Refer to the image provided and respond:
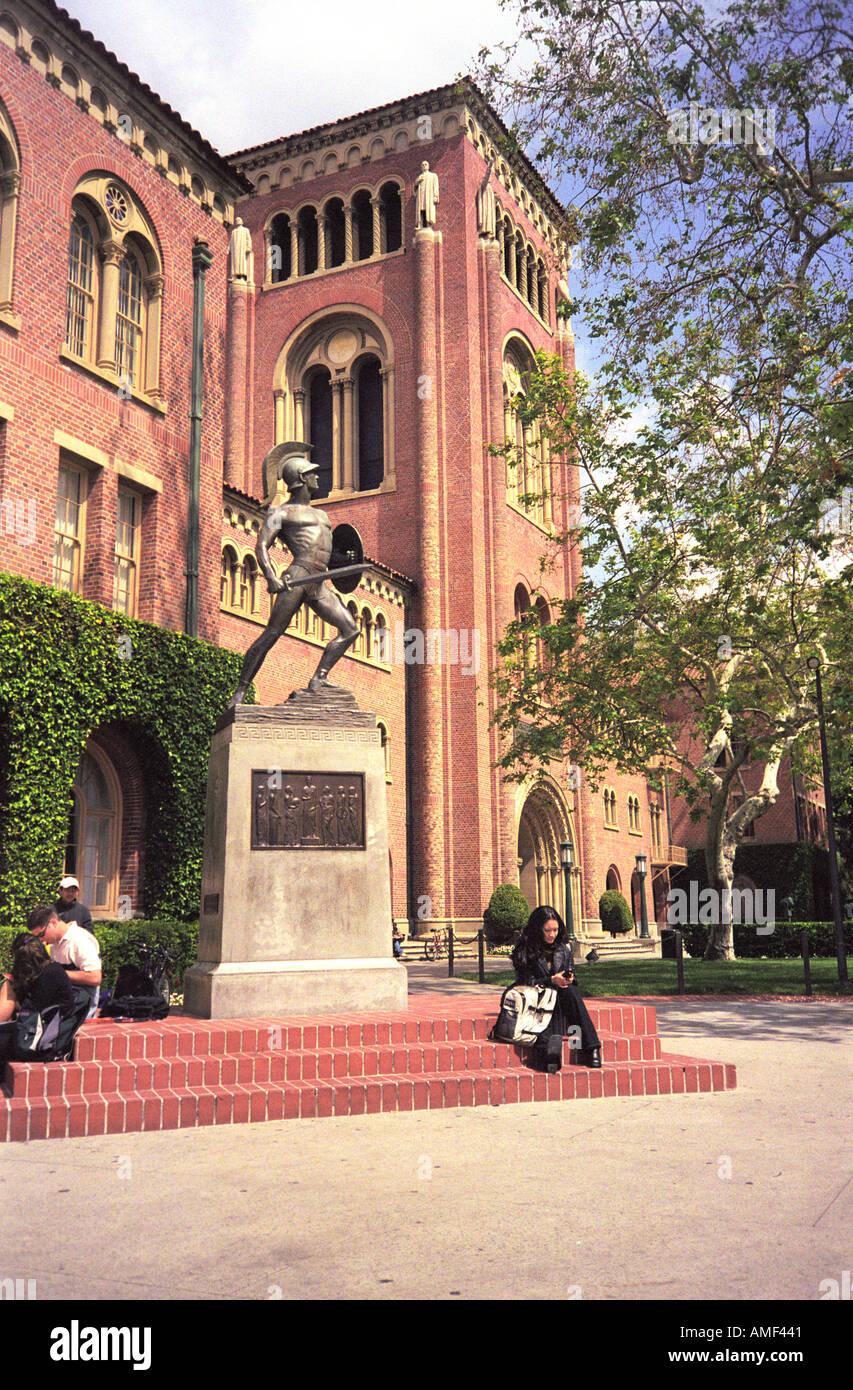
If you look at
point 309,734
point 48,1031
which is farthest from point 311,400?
point 48,1031

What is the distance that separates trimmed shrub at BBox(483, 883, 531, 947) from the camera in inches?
1167

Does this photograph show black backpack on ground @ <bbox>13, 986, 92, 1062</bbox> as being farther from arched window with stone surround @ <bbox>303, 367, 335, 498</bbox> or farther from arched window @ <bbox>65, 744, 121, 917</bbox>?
arched window with stone surround @ <bbox>303, 367, 335, 498</bbox>

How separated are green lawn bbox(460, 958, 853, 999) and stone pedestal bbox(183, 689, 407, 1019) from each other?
7.47 m

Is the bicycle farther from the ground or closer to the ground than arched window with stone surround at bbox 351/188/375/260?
closer to the ground

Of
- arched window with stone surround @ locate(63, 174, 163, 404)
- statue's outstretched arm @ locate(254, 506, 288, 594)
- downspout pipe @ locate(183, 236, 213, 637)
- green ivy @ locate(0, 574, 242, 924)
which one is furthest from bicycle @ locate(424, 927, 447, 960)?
statue's outstretched arm @ locate(254, 506, 288, 594)

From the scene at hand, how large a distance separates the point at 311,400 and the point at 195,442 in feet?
58.7

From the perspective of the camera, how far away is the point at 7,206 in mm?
16234

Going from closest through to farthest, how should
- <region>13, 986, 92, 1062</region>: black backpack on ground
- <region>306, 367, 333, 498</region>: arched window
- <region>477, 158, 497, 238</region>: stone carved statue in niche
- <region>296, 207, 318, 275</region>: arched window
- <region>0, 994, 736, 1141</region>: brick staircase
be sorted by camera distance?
1. <region>0, 994, 736, 1141</region>: brick staircase
2. <region>13, 986, 92, 1062</region>: black backpack on ground
3. <region>477, 158, 497, 238</region>: stone carved statue in niche
4. <region>306, 367, 333, 498</region>: arched window
5. <region>296, 207, 318, 275</region>: arched window

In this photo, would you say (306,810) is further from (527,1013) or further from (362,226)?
(362,226)

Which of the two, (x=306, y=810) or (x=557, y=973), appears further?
(x=306, y=810)

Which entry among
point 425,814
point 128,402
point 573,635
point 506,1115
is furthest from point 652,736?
point 506,1115

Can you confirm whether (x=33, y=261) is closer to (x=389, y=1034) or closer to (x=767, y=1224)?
(x=389, y=1034)

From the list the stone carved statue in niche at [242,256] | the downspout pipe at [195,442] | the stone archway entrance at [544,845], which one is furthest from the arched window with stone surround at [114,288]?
the stone archway entrance at [544,845]

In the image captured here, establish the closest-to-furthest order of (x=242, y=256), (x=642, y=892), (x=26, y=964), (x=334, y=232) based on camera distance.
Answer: (x=26, y=964) < (x=334, y=232) < (x=242, y=256) < (x=642, y=892)
